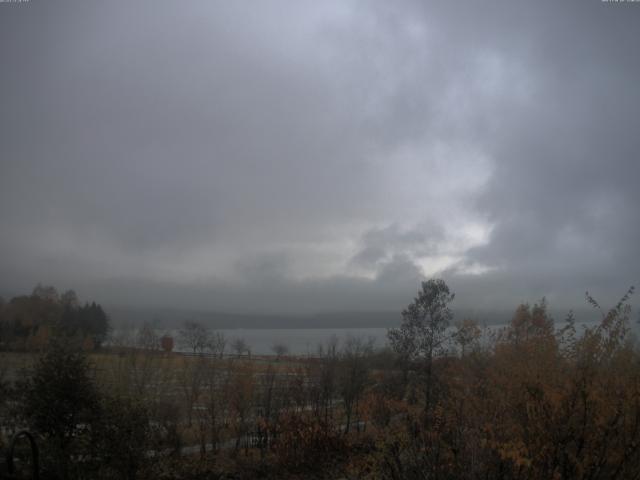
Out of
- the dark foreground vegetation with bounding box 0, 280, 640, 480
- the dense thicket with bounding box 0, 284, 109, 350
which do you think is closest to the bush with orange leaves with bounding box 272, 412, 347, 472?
the dark foreground vegetation with bounding box 0, 280, 640, 480

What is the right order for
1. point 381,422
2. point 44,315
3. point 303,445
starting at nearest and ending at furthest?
point 381,422, point 303,445, point 44,315

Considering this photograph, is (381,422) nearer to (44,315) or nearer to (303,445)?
(303,445)

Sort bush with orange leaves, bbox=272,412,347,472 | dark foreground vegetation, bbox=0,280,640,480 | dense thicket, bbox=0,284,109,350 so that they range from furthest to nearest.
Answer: dense thicket, bbox=0,284,109,350
bush with orange leaves, bbox=272,412,347,472
dark foreground vegetation, bbox=0,280,640,480

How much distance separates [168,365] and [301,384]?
277 inches

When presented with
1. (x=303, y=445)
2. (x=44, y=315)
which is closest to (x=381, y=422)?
(x=303, y=445)

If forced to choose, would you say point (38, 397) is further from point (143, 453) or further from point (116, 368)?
point (116, 368)

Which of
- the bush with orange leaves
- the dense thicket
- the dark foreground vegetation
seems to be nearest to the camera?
the dark foreground vegetation

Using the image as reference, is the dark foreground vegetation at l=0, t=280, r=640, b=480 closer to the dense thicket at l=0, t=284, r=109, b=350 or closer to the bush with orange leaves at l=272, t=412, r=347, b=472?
the bush with orange leaves at l=272, t=412, r=347, b=472

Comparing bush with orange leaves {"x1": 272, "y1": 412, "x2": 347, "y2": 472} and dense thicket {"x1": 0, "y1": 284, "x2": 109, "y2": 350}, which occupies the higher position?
dense thicket {"x1": 0, "y1": 284, "x2": 109, "y2": 350}

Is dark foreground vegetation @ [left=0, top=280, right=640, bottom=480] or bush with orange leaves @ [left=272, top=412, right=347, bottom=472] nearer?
dark foreground vegetation @ [left=0, top=280, right=640, bottom=480]

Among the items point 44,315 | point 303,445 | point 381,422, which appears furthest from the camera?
point 44,315

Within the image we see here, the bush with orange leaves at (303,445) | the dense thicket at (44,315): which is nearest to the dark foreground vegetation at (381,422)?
the bush with orange leaves at (303,445)

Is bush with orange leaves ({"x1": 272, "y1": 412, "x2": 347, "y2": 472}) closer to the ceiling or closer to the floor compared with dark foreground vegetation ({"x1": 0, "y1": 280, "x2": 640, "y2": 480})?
closer to the floor

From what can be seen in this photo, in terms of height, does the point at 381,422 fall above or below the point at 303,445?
above
